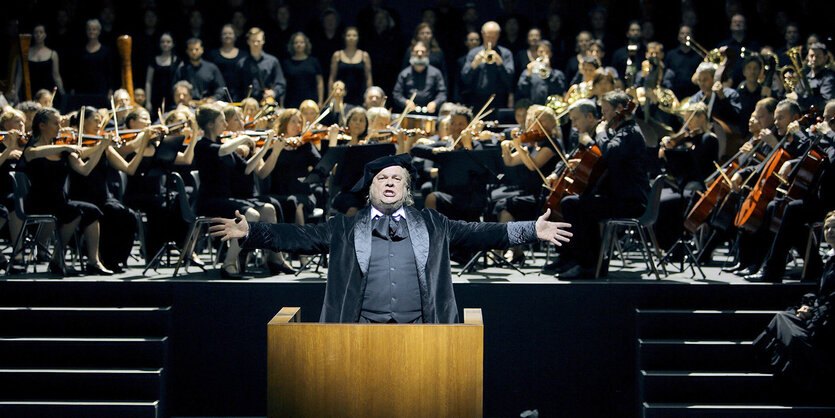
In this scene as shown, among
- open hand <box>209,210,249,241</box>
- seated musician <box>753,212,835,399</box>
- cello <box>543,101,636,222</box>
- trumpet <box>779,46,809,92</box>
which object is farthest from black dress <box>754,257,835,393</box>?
Answer: trumpet <box>779,46,809,92</box>

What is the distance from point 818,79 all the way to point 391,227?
5.72m

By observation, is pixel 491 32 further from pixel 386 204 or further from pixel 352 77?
pixel 386 204

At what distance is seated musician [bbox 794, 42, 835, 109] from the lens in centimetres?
782

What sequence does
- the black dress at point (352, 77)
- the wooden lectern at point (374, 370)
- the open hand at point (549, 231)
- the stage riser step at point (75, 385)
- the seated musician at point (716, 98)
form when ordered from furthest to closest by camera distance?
the black dress at point (352, 77)
the seated musician at point (716, 98)
the stage riser step at point (75, 385)
the open hand at point (549, 231)
the wooden lectern at point (374, 370)

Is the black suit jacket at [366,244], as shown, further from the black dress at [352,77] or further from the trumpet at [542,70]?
the black dress at [352,77]

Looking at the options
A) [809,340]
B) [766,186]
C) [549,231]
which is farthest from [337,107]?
Result: [549,231]

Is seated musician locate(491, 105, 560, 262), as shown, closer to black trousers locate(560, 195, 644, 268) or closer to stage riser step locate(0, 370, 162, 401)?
black trousers locate(560, 195, 644, 268)

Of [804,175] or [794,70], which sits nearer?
A: [804,175]

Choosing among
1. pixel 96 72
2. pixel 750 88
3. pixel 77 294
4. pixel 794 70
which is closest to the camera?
pixel 77 294

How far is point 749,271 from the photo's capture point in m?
5.86

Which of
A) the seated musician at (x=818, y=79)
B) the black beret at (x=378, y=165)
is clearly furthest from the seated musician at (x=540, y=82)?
the black beret at (x=378, y=165)

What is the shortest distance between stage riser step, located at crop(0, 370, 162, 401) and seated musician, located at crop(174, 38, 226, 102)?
14.1 feet

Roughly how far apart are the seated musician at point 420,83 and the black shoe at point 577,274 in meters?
3.62

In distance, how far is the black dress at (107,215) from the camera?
6.11m
